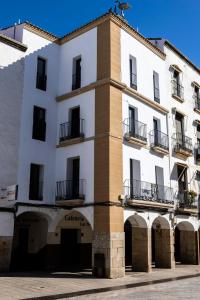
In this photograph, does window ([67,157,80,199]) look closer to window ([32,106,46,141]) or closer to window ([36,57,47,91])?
window ([32,106,46,141])

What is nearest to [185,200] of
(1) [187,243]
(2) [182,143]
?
(1) [187,243]

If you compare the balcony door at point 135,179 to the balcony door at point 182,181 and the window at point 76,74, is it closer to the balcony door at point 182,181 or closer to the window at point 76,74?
the balcony door at point 182,181

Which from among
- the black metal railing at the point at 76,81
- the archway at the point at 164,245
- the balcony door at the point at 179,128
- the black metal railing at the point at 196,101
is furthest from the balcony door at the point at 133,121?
the black metal railing at the point at 196,101

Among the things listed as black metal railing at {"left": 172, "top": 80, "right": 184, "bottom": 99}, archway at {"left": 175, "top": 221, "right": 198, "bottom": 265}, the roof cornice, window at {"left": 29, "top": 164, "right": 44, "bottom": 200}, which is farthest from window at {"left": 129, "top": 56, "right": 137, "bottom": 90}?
archway at {"left": 175, "top": 221, "right": 198, "bottom": 265}

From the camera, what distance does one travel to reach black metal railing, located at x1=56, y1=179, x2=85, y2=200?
63.1ft

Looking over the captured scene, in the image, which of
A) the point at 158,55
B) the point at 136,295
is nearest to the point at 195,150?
the point at 158,55

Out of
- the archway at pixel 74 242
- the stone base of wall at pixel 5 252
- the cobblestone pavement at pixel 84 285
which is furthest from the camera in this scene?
the archway at pixel 74 242

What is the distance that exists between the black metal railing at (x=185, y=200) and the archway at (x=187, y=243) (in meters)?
1.36

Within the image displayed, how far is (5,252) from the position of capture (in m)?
18.3

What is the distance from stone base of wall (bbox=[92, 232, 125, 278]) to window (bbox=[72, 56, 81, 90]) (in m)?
8.98

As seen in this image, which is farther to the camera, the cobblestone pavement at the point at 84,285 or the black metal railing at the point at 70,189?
the black metal railing at the point at 70,189

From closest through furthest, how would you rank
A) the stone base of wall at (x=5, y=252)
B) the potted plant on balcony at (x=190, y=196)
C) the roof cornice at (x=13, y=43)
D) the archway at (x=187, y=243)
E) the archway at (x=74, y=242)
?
the stone base of wall at (x=5, y=252)
the roof cornice at (x=13, y=43)
the archway at (x=74, y=242)
the potted plant on balcony at (x=190, y=196)
the archway at (x=187, y=243)

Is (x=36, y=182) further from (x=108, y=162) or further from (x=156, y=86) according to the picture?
(x=156, y=86)

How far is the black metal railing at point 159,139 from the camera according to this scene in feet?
73.2
